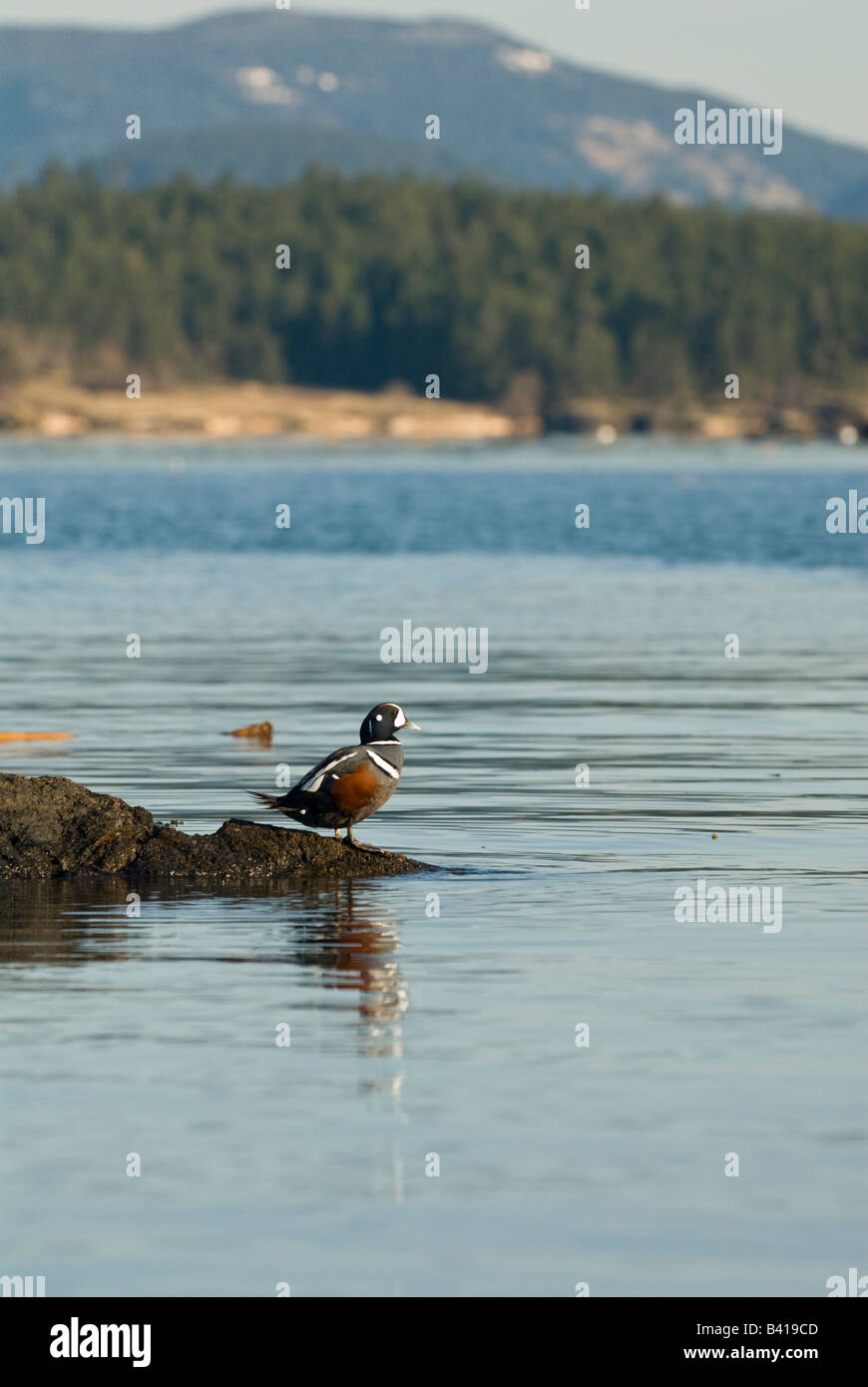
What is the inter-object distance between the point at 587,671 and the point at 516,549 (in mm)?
32013

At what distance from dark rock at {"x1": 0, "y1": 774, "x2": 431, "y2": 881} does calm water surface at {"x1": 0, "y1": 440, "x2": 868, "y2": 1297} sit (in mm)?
210

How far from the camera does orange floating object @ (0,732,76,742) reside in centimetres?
2514

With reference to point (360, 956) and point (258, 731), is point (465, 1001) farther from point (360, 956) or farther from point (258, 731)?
point (258, 731)

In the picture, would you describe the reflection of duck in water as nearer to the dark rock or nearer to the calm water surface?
the calm water surface

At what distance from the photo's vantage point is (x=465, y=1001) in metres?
13.8

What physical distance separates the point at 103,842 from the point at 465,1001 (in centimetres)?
434

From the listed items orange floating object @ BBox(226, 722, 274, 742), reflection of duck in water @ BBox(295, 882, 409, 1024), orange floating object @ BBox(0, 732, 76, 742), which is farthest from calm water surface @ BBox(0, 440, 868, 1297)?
orange floating object @ BBox(226, 722, 274, 742)

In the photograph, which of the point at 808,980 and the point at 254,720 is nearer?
the point at 808,980

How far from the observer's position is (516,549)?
65312mm

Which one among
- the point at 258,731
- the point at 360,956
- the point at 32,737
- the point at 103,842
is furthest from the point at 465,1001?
the point at 258,731

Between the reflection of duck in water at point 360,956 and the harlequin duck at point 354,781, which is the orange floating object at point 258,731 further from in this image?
the reflection of duck in water at point 360,956
